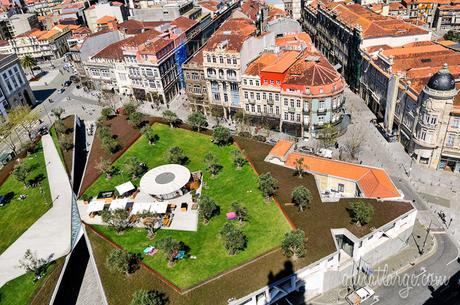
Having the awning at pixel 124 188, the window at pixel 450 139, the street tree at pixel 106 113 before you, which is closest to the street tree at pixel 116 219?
the awning at pixel 124 188

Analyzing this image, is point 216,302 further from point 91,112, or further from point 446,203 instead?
point 91,112

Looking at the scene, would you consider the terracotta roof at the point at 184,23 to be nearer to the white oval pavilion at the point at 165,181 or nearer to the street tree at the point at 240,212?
the white oval pavilion at the point at 165,181

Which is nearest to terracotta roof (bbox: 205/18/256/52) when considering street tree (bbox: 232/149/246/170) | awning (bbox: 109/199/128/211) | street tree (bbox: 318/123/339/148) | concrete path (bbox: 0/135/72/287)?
street tree (bbox: 318/123/339/148)

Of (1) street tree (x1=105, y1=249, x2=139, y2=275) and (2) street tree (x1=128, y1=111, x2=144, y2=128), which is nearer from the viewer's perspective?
(1) street tree (x1=105, y1=249, x2=139, y2=275)

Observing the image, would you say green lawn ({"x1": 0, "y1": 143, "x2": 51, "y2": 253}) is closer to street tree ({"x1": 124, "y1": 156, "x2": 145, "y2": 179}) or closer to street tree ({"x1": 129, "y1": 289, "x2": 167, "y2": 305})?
street tree ({"x1": 124, "y1": 156, "x2": 145, "y2": 179})

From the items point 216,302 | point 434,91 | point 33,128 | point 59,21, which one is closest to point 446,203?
point 434,91
